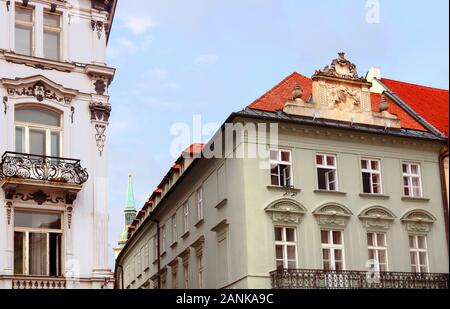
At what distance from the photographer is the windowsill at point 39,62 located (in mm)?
24141

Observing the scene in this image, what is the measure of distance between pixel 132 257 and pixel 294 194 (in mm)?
23657

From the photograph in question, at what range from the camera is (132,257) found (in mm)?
52156

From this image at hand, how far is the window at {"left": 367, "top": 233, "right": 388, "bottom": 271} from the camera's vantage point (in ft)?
104

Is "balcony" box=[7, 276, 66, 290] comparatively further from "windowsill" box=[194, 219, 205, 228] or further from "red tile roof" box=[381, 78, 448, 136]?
"red tile roof" box=[381, 78, 448, 136]

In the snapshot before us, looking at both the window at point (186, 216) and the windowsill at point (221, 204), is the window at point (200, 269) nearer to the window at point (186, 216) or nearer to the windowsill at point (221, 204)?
the window at point (186, 216)

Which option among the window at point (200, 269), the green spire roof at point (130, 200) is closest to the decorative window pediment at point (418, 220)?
the window at point (200, 269)

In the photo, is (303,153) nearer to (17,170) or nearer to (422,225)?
(422,225)

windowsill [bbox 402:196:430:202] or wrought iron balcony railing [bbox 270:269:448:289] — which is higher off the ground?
windowsill [bbox 402:196:430:202]

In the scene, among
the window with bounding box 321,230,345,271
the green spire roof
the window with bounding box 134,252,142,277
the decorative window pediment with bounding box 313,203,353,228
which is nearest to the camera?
the window with bounding box 321,230,345,271

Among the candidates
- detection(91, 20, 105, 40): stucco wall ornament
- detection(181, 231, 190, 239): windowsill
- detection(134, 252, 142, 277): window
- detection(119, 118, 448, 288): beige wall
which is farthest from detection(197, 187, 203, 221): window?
detection(134, 252, 142, 277): window

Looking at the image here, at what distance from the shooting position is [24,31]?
82.0 feet

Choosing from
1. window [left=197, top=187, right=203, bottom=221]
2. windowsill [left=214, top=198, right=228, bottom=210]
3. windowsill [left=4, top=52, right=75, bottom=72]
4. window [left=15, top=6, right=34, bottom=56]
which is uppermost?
window [left=15, top=6, right=34, bottom=56]

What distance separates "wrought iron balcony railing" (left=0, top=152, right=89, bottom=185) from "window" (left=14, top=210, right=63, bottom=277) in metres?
1.16
